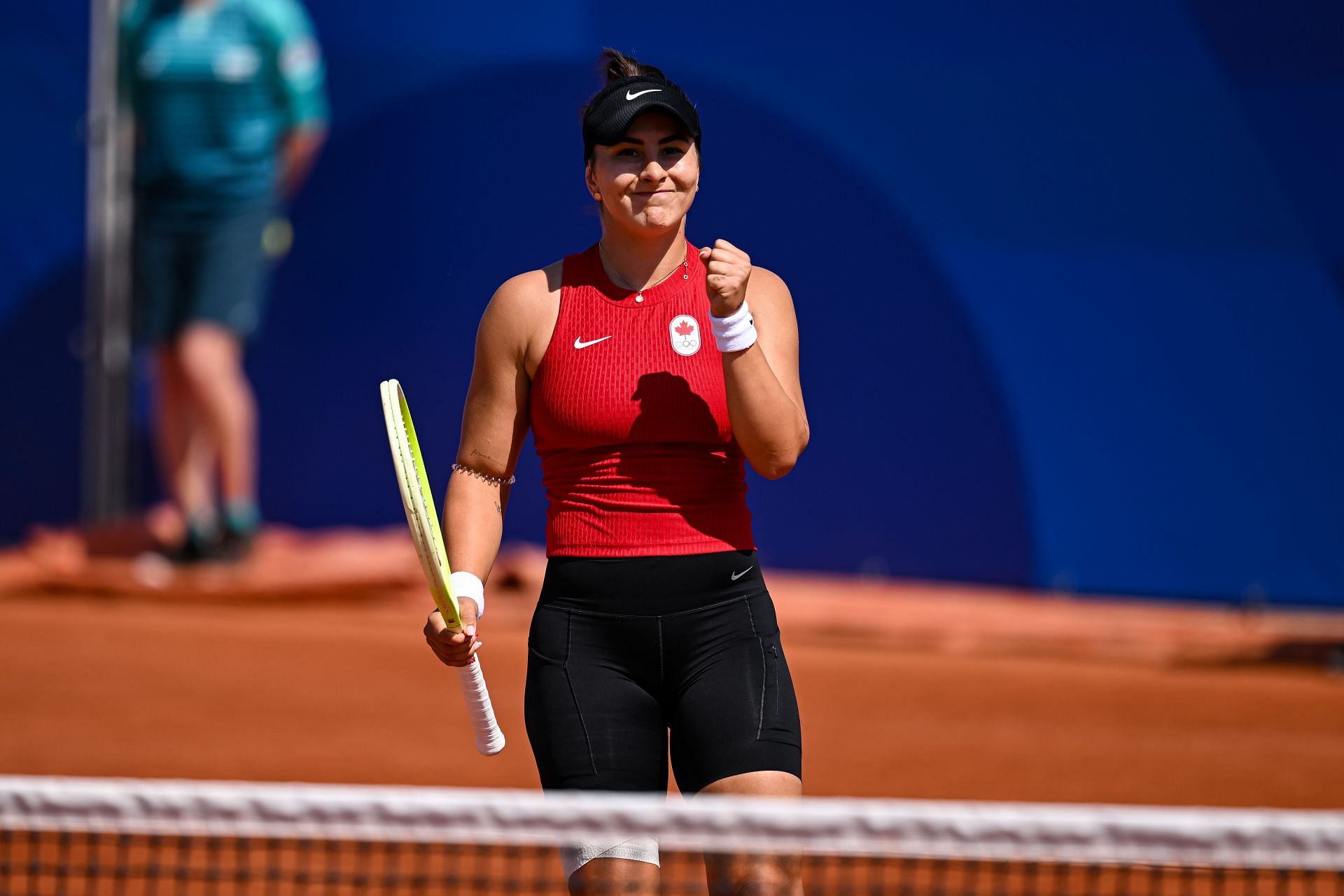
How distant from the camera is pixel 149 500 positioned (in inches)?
440

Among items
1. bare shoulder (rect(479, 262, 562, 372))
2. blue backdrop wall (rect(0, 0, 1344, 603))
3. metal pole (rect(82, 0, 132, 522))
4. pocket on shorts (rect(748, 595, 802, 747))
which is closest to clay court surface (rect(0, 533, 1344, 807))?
blue backdrop wall (rect(0, 0, 1344, 603))

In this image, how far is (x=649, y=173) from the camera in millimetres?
3188

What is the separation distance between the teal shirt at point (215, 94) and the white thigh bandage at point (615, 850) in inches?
339

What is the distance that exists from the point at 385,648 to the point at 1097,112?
5.37 metres

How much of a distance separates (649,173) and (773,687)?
999mm

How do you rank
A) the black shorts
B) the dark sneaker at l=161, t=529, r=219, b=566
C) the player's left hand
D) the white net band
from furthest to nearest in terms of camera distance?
the dark sneaker at l=161, t=529, r=219, b=566, the black shorts, the player's left hand, the white net band

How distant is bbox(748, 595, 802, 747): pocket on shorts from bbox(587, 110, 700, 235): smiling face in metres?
0.76

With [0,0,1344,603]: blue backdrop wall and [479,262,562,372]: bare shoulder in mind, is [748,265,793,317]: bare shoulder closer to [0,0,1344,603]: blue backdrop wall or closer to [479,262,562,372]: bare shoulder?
[479,262,562,372]: bare shoulder

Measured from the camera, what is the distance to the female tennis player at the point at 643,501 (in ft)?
10.2

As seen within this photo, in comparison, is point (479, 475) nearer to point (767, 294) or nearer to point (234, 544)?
point (767, 294)

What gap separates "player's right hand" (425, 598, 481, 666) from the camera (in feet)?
10.1

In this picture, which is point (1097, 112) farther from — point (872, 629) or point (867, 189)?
point (872, 629)

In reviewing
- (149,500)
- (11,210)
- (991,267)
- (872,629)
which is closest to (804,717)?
(872,629)

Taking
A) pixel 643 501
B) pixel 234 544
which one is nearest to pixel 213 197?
pixel 234 544
